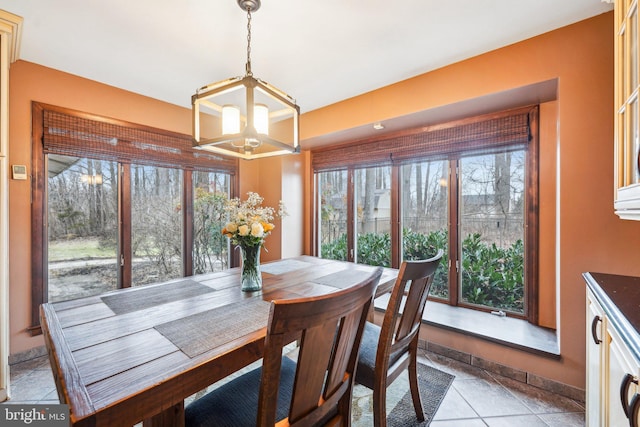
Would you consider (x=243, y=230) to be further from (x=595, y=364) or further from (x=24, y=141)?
(x=24, y=141)

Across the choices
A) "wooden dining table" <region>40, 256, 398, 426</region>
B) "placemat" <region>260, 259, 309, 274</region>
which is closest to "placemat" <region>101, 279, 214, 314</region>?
"wooden dining table" <region>40, 256, 398, 426</region>

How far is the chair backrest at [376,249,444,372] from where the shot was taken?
1230mm

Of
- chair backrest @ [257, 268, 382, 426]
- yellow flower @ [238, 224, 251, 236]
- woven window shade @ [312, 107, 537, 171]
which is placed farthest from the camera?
woven window shade @ [312, 107, 537, 171]

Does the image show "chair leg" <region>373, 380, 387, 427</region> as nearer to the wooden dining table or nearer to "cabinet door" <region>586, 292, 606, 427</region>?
the wooden dining table

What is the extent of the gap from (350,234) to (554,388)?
2.33 meters

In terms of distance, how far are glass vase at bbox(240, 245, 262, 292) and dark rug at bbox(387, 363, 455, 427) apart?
1.18m

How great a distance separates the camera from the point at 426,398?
6.07 feet

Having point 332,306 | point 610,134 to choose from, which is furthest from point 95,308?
point 610,134

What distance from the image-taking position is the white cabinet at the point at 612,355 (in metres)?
0.79

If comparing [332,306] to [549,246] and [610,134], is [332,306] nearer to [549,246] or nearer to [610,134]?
[610,134]

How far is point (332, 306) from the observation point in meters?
0.81

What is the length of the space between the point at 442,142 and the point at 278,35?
182cm

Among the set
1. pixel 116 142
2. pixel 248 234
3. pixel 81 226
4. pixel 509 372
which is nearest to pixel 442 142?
pixel 509 372

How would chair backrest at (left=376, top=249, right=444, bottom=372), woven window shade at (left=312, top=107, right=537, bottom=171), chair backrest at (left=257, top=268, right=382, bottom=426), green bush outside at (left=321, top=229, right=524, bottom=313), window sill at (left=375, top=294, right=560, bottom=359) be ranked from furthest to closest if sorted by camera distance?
green bush outside at (left=321, top=229, right=524, bottom=313) < woven window shade at (left=312, top=107, right=537, bottom=171) < window sill at (left=375, top=294, right=560, bottom=359) < chair backrest at (left=376, top=249, right=444, bottom=372) < chair backrest at (left=257, top=268, right=382, bottom=426)
